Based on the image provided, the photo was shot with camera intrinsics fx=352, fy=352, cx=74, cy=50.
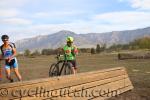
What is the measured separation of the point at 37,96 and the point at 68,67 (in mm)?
4393

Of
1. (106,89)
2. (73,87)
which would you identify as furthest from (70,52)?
(73,87)

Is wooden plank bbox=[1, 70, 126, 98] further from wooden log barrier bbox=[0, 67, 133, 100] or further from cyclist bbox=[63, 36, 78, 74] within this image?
cyclist bbox=[63, 36, 78, 74]

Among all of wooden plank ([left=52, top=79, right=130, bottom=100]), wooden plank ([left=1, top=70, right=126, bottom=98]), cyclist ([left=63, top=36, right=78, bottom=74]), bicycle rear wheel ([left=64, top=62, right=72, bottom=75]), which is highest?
cyclist ([left=63, top=36, right=78, bottom=74])

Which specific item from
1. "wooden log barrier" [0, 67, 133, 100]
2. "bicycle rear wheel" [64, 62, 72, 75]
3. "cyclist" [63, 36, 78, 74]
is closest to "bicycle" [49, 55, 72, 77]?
"bicycle rear wheel" [64, 62, 72, 75]

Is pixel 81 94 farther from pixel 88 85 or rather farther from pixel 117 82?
pixel 117 82

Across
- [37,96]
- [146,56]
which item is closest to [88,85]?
[37,96]

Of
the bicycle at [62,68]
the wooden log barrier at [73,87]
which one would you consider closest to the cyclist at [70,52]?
the bicycle at [62,68]

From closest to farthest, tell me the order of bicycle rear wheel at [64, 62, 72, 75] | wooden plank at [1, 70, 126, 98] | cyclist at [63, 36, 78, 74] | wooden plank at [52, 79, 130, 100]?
wooden plank at [1, 70, 126, 98]
wooden plank at [52, 79, 130, 100]
bicycle rear wheel at [64, 62, 72, 75]
cyclist at [63, 36, 78, 74]

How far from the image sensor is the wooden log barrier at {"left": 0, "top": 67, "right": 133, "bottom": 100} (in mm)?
6754

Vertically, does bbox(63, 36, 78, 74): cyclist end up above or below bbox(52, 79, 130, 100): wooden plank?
above

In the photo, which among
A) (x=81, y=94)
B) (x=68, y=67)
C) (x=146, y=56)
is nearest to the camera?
(x=81, y=94)

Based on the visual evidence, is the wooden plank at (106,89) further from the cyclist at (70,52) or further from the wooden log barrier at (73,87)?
the cyclist at (70,52)

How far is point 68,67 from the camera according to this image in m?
11.6

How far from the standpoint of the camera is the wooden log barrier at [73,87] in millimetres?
6754
